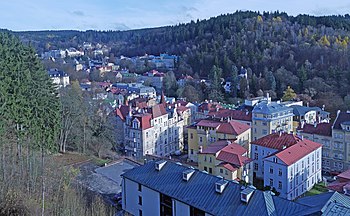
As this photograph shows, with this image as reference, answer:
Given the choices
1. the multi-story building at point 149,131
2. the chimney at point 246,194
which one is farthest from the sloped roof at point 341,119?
the chimney at point 246,194

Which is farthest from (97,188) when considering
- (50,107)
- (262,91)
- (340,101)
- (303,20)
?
(303,20)

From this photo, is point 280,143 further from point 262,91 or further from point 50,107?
point 262,91

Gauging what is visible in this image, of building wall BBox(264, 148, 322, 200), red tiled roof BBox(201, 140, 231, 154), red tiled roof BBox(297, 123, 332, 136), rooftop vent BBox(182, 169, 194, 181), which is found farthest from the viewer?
red tiled roof BBox(297, 123, 332, 136)

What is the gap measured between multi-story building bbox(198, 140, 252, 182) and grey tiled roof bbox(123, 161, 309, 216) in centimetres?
726

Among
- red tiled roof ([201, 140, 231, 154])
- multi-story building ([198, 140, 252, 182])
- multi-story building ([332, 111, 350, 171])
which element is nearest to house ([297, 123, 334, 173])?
multi-story building ([332, 111, 350, 171])

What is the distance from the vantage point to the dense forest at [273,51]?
5147 cm

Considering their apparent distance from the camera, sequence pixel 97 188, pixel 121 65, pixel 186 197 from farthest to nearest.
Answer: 1. pixel 121 65
2. pixel 97 188
3. pixel 186 197

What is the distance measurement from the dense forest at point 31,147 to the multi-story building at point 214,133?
10.4 metres

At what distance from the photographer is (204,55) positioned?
239 ft

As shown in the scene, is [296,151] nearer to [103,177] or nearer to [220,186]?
[220,186]

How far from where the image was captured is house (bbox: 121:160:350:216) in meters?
13.9

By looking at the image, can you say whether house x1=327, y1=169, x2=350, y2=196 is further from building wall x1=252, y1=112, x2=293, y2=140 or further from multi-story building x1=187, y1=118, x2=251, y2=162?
building wall x1=252, y1=112, x2=293, y2=140

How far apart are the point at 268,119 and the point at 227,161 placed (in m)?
9.09

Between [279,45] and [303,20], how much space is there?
18.4 meters
